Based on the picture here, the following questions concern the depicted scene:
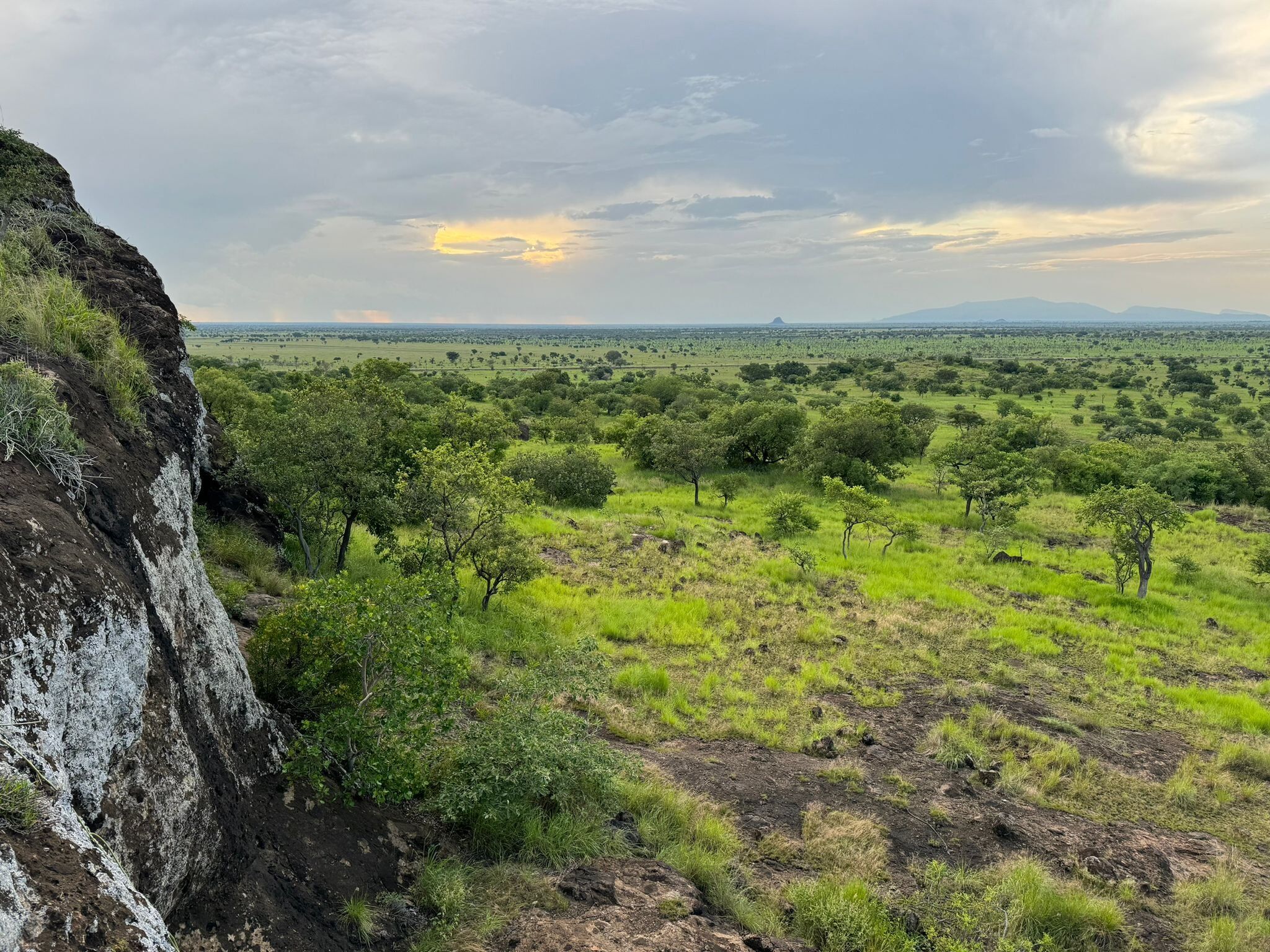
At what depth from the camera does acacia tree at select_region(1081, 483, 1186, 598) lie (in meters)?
23.1

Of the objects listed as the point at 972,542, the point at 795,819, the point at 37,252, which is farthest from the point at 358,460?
the point at 972,542

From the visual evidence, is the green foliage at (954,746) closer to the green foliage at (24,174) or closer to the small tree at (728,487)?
the green foliage at (24,174)

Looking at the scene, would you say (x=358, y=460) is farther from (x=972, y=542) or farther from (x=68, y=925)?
(x=972, y=542)

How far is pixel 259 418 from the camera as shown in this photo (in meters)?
16.6

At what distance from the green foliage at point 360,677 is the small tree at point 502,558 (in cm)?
855

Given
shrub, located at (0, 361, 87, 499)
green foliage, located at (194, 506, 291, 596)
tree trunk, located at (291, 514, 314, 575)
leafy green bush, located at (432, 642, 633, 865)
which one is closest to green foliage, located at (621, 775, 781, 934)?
leafy green bush, located at (432, 642, 633, 865)

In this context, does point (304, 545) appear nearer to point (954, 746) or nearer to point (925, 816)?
point (925, 816)

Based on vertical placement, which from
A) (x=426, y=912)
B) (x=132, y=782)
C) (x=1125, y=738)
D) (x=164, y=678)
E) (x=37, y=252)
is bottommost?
(x=1125, y=738)

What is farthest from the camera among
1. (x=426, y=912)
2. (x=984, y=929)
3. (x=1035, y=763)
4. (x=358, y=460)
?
(x=358, y=460)

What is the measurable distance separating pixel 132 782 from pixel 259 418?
507 inches

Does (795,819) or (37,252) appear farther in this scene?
(795,819)

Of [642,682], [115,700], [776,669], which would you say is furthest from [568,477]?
[115,700]

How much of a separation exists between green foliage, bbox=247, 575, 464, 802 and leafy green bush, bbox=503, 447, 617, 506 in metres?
26.1

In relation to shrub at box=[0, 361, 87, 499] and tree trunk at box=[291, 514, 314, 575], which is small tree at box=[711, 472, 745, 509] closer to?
tree trunk at box=[291, 514, 314, 575]
